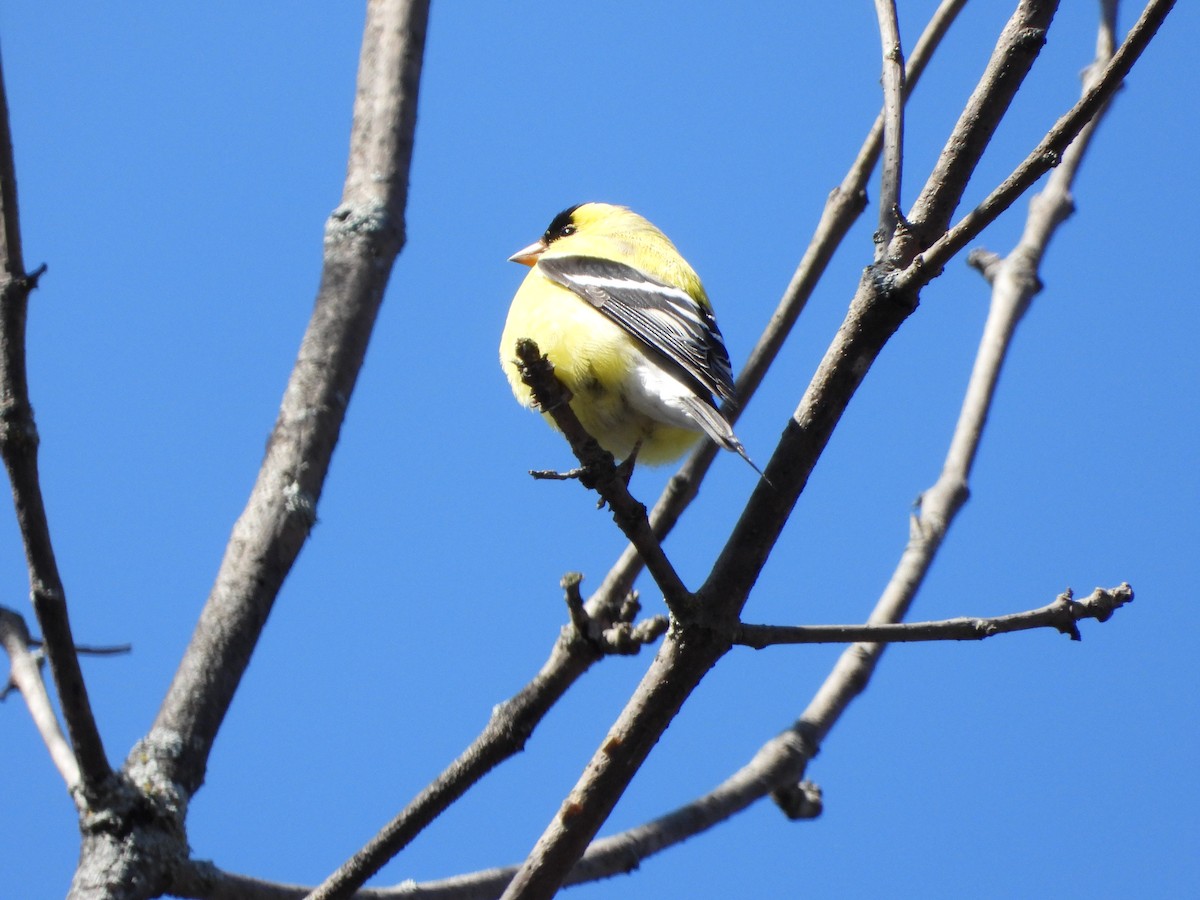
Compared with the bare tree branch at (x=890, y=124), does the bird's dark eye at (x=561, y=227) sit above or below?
above

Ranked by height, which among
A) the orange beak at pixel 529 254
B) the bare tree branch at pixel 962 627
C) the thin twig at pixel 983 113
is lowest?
the bare tree branch at pixel 962 627

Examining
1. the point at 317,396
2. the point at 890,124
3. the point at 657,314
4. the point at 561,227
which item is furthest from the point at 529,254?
the point at 890,124

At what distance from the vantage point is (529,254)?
607cm

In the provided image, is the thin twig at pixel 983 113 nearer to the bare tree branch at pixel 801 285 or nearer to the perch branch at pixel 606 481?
the perch branch at pixel 606 481

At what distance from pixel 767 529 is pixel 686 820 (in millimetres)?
1303

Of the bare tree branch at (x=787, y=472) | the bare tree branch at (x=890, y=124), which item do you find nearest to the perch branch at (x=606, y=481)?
the bare tree branch at (x=787, y=472)

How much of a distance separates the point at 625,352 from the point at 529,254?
82.0 inches

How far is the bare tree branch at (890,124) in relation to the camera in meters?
2.61

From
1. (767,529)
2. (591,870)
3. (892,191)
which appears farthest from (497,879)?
(892,191)

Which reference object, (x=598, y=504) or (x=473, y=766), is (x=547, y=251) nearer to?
(x=598, y=504)

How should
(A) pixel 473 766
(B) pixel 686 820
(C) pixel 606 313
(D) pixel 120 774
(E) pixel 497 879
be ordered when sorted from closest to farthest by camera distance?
(D) pixel 120 774
(A) pixel 473 766
(E) pixel 497 879
(B) pixel 686 820
(C) pixel 606 313

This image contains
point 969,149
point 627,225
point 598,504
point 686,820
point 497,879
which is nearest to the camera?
point 969,149

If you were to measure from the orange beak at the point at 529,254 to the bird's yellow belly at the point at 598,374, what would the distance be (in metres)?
1.56

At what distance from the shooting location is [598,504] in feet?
12.9
